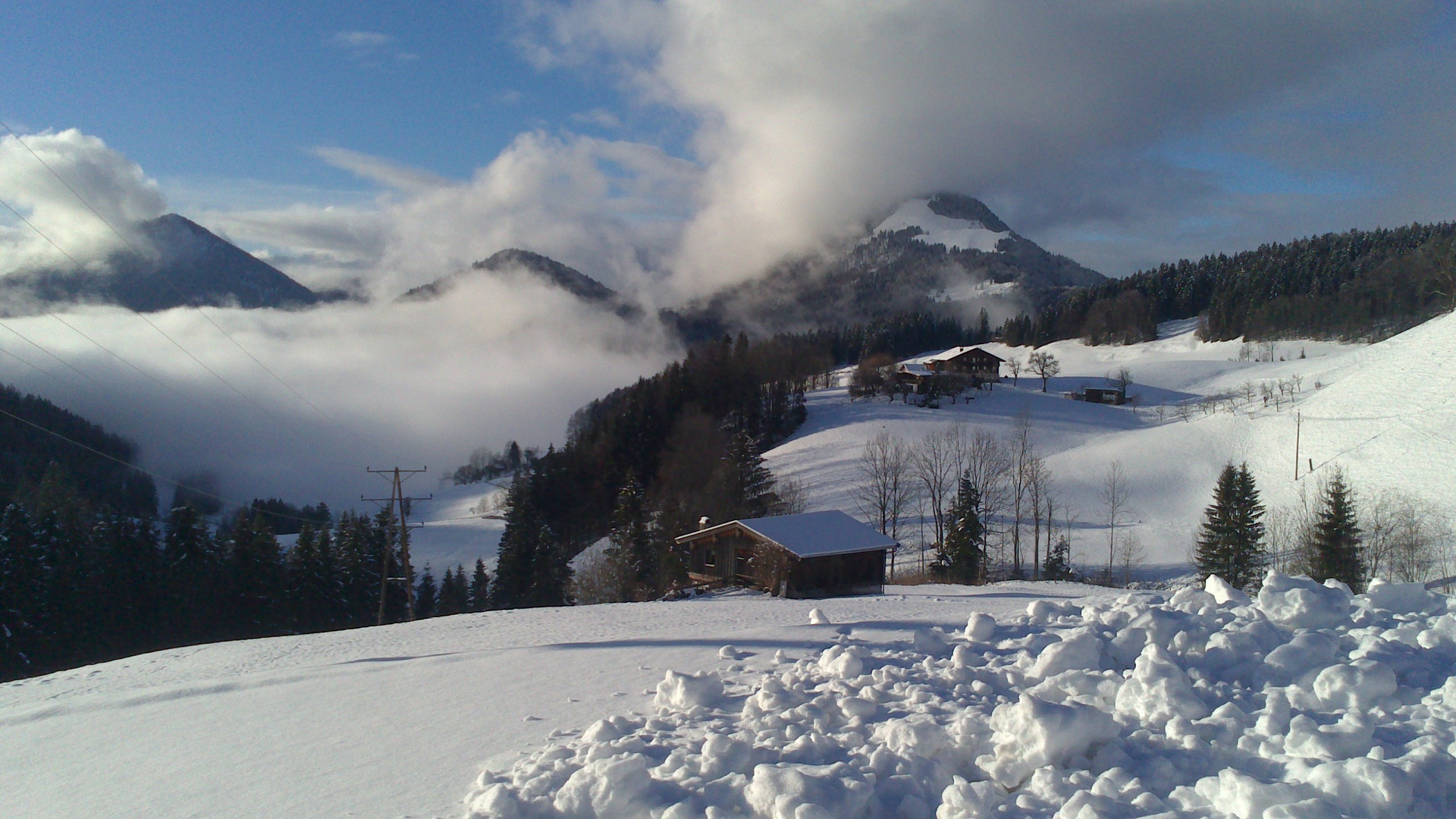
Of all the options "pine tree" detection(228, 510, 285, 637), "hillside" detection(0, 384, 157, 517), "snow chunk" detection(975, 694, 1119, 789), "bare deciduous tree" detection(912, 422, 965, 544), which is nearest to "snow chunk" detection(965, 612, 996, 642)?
"snow chunk" detection(975, 694, 1119, 789)

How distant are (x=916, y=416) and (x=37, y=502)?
6325 centimetres

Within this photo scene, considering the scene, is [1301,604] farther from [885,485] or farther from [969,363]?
[969,363]

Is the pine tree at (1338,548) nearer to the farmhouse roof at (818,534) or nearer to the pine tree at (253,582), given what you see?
the farmhouse roof at (818,534)

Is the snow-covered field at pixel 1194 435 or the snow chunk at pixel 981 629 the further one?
the snow-covered field at pixel 1194 435

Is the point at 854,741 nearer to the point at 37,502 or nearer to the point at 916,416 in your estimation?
the point at 37,502

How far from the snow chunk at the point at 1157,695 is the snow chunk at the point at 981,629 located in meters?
2.02

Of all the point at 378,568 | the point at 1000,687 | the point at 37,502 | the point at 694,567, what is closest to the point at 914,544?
the point at 694,567

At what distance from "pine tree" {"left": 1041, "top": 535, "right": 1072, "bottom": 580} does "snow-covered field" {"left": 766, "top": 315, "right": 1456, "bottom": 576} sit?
1.29 metres

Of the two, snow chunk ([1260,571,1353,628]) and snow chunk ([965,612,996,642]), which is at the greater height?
snow chunk ([1260,571,1353,628])

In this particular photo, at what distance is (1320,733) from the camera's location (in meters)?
4.70

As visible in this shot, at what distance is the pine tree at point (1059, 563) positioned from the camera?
121ft

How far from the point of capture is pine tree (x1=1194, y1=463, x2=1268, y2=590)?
35.3 m

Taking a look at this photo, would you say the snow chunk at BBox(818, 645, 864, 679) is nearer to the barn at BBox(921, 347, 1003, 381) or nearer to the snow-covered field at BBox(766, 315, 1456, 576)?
the snow-covered field at BBox(766, 315, 1456, 576)

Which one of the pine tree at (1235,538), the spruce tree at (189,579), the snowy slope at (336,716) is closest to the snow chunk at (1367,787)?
the snowy slope at (336,716)
